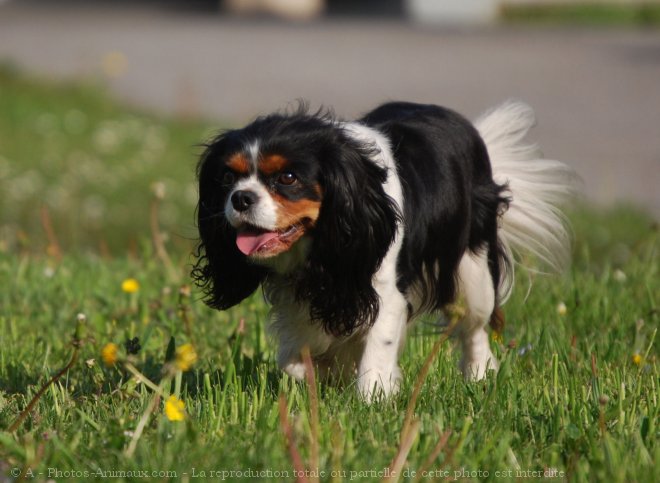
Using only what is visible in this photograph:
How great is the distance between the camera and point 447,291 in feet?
13.5

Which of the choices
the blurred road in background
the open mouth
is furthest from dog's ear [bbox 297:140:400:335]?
the blurred road in background

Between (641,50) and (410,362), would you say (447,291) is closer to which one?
(410,362)

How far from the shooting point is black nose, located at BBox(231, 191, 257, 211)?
11.2 ft

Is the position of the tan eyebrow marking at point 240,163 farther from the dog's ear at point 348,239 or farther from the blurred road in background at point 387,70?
the blurred road in background at point 387,70

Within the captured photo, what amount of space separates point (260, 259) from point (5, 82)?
1139cm

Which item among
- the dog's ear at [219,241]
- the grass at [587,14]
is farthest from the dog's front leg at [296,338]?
the grass at [587,14]

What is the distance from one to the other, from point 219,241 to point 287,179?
→ 429 millimetres

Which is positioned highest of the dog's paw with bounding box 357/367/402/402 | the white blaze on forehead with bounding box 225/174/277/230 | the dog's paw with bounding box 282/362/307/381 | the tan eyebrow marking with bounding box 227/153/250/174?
the tan eyebrow marking with bounding box 227/153/250/174

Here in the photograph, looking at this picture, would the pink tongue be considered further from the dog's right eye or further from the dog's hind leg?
the dog's hind leg

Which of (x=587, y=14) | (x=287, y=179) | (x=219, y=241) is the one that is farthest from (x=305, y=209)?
(x=587, y=14)

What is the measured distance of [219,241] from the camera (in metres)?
3.80

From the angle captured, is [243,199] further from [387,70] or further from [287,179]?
[387,70]

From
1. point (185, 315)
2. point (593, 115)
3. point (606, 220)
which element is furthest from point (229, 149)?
point (593, 115)

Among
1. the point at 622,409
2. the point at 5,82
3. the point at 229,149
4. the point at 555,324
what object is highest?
the point at 229,149
